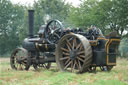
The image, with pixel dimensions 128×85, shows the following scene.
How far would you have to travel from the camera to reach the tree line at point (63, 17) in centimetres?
3078

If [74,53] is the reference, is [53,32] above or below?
above

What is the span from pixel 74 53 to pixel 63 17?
3563 cm

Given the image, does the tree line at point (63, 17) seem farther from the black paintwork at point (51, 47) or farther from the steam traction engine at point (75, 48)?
the steam traction engine at point (75, 48)

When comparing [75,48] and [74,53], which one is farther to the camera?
[75,48]

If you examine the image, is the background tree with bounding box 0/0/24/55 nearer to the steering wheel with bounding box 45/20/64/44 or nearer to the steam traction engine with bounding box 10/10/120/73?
the steam traction engine with bounding box 10/10/120/73

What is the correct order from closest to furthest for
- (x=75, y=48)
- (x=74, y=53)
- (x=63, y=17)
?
(x=74, y=53) < (x=75, y=48) < (x=63, y=17)

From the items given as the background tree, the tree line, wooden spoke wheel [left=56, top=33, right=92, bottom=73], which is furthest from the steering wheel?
the background tree

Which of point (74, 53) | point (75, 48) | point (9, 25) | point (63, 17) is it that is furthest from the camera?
point (63, 17)

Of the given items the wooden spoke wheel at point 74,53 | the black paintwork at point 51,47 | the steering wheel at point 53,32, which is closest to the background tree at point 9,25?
the black paintwork at point 51,47

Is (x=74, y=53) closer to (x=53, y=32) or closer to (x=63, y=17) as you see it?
(x=53, y=32)

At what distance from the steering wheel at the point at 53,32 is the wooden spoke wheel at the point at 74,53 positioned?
814mm

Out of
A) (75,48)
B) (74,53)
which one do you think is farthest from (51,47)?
(74,53)

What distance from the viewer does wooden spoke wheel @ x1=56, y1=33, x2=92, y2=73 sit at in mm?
10594

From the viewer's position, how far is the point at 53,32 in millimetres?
12906
